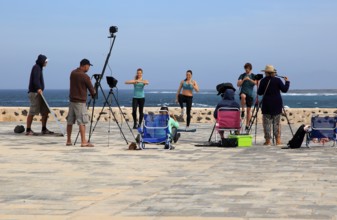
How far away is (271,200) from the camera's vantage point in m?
8.19

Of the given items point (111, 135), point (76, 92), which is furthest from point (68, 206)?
point (111, 135)

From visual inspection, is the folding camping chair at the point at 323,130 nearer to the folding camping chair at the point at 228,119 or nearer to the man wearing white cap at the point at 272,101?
the man wearing white cap at the point at 272,101

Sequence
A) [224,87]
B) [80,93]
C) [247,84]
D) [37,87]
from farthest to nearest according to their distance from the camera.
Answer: [247,84] < [37,87] < [224,87] < [80,93]

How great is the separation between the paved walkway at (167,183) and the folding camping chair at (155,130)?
16.2 inches

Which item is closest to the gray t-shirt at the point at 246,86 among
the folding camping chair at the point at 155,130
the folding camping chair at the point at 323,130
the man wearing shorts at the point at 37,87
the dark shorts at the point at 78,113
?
the folding camping chair at the point at 323,130

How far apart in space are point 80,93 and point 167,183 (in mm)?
6068

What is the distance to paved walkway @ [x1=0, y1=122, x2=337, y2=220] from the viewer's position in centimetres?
754

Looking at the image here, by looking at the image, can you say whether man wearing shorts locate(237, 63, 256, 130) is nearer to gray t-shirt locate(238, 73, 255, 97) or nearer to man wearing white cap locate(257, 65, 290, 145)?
gray t-shirt locate(238, 73, 255, 97)

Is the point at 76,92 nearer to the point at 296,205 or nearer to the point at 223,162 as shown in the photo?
the point at 223,162

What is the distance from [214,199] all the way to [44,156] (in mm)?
5606

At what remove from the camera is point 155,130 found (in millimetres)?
15531

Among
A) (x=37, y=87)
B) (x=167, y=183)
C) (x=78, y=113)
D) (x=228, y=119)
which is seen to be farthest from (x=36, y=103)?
(x=167, y=183)

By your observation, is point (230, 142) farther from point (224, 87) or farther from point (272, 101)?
point (224, 87)

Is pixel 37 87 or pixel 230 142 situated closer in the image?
pixel 230 142
